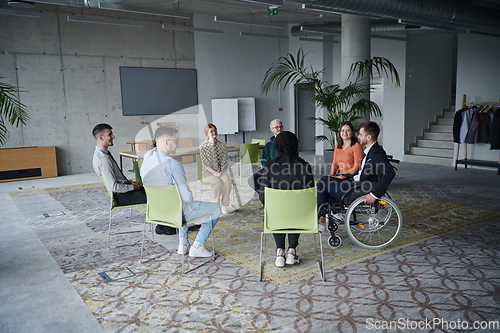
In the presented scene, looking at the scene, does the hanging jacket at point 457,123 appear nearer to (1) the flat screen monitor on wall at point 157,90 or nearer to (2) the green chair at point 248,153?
(2) the green chair at point 248,153

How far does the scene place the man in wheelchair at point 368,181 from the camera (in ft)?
13.1

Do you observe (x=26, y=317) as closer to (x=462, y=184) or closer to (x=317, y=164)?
(x=462, y=184)

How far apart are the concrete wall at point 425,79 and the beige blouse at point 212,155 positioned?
22.7 feet

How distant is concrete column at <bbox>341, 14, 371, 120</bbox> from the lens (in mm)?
8195

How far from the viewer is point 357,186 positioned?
4.18 metres

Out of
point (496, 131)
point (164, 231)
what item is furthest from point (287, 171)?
point (496, 131)

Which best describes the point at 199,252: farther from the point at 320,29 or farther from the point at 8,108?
the point at 320,29

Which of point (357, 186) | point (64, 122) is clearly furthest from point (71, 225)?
point (64, 122)

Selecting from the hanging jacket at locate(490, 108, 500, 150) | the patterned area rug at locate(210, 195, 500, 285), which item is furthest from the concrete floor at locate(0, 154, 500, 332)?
the hanging jacket at locate(490, 108, 500, 150)

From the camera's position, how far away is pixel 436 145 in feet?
35.3

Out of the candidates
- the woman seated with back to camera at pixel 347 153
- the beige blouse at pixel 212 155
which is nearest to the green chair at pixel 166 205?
the woman seated with back to camera at pixel 347 153

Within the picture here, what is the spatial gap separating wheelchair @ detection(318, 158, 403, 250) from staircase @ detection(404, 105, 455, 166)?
6.48 metres

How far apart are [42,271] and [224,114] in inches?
349

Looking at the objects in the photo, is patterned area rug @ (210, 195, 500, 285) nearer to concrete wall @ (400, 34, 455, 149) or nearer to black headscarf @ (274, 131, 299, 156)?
black headscarf @ (274, 131, 299, 156)
